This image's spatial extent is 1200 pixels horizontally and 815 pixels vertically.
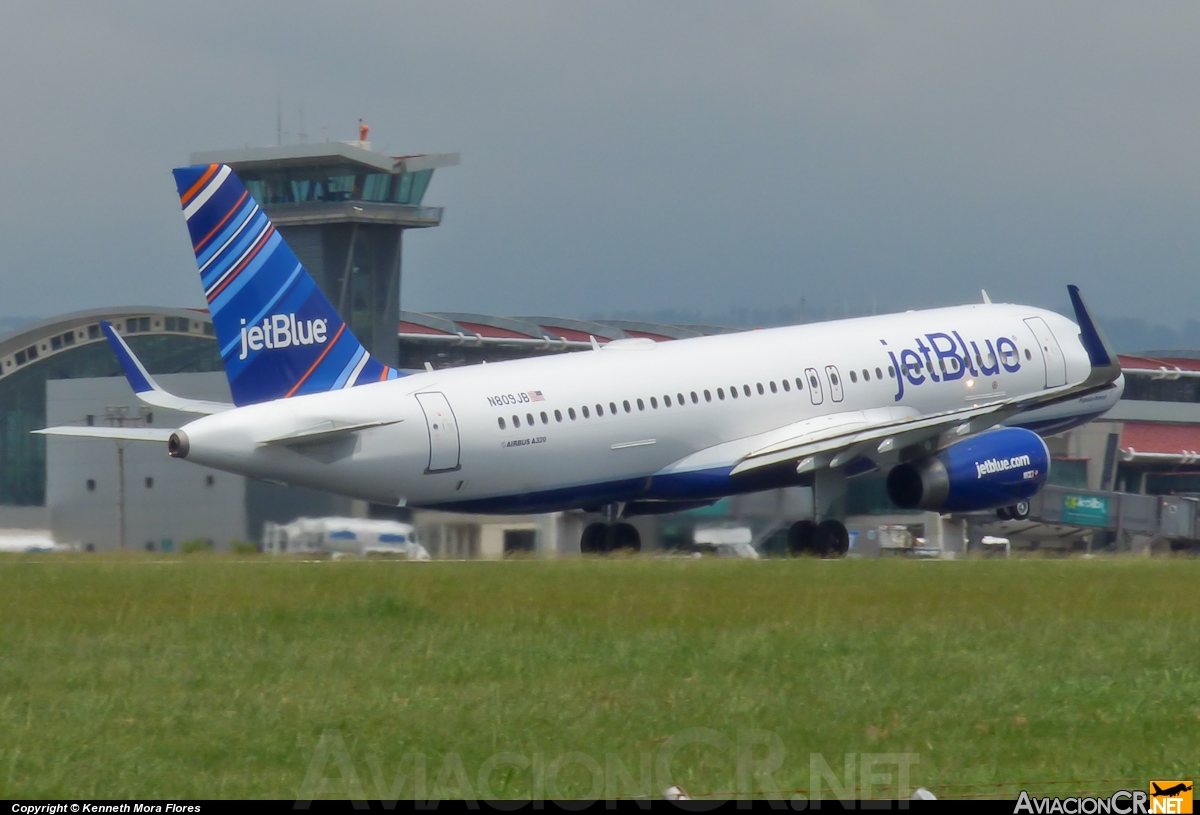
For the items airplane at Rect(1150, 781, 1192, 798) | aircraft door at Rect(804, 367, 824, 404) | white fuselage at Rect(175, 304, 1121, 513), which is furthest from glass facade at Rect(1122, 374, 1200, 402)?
airplane at Rect(1150, 781, 1192, 798)

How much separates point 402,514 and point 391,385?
12.7 ft

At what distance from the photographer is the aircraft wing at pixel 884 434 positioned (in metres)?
30.4

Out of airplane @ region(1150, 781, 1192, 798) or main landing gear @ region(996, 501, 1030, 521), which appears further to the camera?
main landing gear @ region(996, 501, 1030, 521)

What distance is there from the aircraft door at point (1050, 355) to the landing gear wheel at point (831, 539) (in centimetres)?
660

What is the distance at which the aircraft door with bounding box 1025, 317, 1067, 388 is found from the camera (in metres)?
35.1

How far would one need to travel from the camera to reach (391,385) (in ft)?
90.2

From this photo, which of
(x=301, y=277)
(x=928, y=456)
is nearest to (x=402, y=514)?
(x=301, y=277)

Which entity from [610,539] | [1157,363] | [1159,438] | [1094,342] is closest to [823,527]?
[610,539]

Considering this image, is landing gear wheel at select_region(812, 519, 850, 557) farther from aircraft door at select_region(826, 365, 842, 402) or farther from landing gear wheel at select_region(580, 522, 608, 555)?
landing gear wheel at select_region(580, 522, 608, 555)

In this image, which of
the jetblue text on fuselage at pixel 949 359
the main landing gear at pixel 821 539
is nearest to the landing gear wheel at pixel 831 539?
the main landing gear at pixel 821 539

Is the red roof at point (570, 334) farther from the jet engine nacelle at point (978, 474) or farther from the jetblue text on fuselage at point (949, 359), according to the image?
the jet engine nacelle at point (978, 474)

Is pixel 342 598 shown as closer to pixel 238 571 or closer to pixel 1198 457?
pixel 238 571

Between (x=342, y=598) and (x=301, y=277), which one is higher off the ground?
(x=301, y=277)

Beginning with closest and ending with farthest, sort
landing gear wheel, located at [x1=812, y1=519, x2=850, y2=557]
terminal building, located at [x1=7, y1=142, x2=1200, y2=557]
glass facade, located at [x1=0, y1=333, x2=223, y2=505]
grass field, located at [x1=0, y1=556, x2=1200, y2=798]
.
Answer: grass field, located at [x1=0, y1=556, x2=1200, y2=798] < landing gear wheel, located at [x1=812, y1=519, x2=850, y2=557] < terminal building, located at [x1=7, y1=142, x2=1200, y2=557] < glass facade, located at [x1=0, y1=333, x2=223, y2=505]
